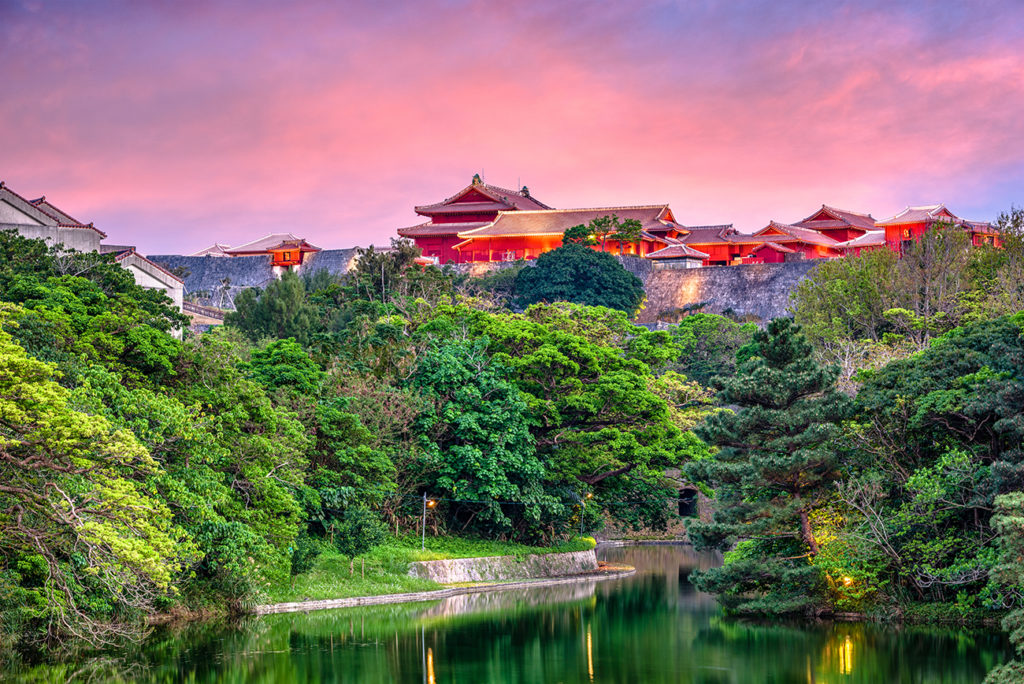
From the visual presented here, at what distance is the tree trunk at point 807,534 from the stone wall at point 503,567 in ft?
25.0

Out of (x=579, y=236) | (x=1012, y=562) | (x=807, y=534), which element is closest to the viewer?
(x=1012, y=562)

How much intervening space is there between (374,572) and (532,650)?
5.74 m

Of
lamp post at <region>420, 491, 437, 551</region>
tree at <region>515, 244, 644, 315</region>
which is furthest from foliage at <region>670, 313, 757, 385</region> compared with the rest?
lamp post at <region>420, 491, 437, 551</region>

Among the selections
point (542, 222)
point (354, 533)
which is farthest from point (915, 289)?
point (542, 222)

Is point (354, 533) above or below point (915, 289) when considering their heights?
below

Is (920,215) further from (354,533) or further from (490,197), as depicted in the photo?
(354,533)

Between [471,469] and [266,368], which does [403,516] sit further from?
[266,368]

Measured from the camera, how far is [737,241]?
68375 mm

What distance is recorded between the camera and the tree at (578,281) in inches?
1971

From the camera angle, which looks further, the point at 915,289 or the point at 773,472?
the point at 915,289

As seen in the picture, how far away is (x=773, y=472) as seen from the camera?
2070 cm

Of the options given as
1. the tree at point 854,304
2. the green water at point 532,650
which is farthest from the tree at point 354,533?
the tree at point 854,304

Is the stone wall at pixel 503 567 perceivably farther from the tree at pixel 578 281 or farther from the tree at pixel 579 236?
the tree at pixel 579 236

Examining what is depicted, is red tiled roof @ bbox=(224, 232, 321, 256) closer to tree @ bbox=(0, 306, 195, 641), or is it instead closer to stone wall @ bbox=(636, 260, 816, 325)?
stone wall @ bbox=(636, 260, 816, 325)
